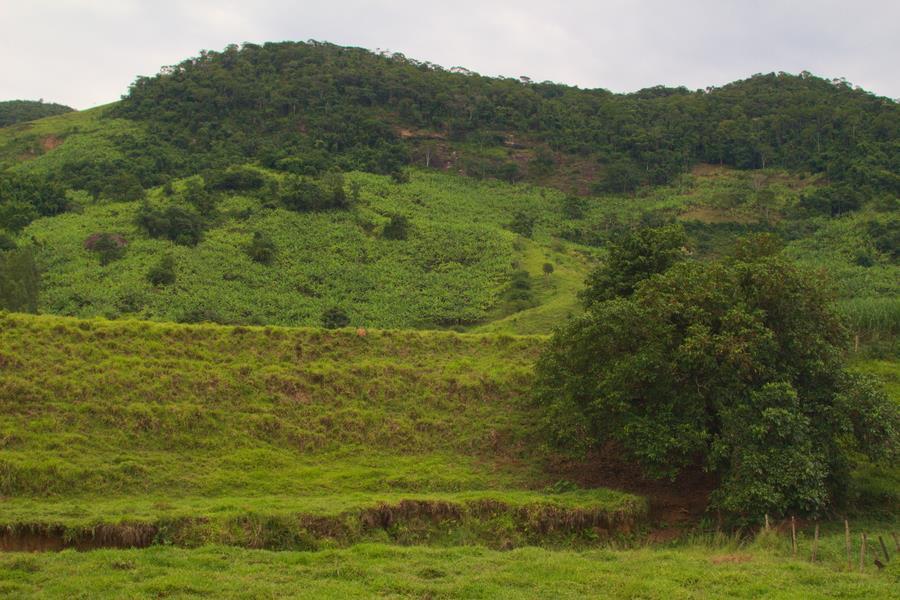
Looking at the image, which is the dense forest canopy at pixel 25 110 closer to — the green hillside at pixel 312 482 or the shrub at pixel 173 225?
the shrub at pixel 173 225

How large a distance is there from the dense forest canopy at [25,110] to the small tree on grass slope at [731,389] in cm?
12102

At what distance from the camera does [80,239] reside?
55781 mm

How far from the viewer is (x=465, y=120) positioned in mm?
96750

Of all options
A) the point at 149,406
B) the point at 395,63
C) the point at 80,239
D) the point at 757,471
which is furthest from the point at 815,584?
the point at 395,63

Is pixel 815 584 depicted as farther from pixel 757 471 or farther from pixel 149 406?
pixel 149 406

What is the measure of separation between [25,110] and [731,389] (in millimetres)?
138591

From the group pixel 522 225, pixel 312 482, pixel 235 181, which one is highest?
pixel 235 181

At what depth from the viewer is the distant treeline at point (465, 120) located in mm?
81500

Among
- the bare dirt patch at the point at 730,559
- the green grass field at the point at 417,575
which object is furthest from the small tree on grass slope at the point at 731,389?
the green grass field at the point at 417,575

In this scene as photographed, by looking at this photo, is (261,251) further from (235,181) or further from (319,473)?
(319,473)

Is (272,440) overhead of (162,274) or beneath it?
beneath

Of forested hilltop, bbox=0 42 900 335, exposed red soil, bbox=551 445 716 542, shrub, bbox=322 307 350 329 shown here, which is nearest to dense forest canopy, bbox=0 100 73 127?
forested hilltop, bbox=0 42 900 335

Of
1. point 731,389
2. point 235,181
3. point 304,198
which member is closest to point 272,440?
point 731,389

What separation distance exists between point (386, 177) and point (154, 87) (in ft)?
131
